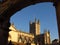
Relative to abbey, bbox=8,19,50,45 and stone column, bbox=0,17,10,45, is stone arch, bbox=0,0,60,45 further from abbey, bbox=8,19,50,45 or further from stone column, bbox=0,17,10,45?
abbey, bbox=8,19,50,45

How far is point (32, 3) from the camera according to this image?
1021cm

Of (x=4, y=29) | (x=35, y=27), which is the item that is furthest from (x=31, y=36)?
(x=4, y=29)

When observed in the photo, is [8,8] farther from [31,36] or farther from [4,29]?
[31,36]

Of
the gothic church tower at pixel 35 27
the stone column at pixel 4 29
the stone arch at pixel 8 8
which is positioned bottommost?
the stone column at pixel 4 29

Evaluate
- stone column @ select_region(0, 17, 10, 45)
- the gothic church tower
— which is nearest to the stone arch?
stone column @ select_region(0, 17, 10, 45)

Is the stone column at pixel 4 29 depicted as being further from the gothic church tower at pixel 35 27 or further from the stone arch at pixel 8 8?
the gothic church tower at pixel 35 27

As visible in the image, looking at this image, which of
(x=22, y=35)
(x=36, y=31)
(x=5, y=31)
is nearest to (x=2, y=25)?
(x=5, y=31)

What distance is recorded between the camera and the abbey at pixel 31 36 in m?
50.8

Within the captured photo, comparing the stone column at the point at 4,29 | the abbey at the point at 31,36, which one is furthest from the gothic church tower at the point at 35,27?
the stone column at the point at 4,29

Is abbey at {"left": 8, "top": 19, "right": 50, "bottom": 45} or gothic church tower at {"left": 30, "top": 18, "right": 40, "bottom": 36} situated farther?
gothic church tower at {"left": 30, "top": 18, "right": 40, "bottom": 36}

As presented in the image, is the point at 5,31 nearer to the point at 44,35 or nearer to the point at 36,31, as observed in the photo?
the point at 44,35

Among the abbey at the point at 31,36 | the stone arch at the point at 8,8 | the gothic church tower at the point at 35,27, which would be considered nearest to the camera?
the stone arch at the point at 8,8

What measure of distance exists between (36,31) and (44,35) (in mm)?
11185

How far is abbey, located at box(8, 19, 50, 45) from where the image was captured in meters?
50.8
